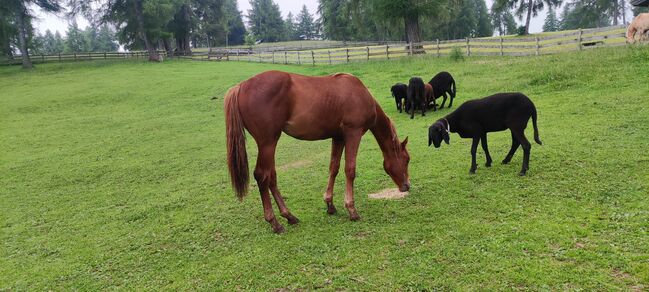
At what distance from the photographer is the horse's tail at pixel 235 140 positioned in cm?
470

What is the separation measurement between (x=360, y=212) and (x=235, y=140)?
2.02 meters

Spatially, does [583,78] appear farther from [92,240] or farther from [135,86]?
[135,86]

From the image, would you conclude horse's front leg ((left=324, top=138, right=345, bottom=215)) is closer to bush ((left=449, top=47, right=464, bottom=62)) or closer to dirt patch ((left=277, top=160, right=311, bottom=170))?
dirt patch ((left=277, top=160, right=311, bottom=170))

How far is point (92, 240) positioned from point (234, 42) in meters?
94.2

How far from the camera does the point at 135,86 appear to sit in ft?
78.0

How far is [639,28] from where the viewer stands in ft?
55.3

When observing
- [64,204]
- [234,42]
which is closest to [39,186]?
[64,204]

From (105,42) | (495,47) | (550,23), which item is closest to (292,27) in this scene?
(105,42)

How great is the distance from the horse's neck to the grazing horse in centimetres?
1715

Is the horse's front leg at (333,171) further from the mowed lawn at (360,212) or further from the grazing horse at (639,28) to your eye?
the grazing horse at (639,28)

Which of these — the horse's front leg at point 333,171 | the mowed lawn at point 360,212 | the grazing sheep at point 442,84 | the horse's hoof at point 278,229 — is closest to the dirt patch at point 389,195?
the mowed lawn at point 360,212

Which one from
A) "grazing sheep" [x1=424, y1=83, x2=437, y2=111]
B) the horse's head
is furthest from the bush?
the horse's head

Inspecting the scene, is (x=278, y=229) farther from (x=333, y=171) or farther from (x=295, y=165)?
(x=295, y=165)

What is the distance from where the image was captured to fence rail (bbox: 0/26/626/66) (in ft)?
63.0
